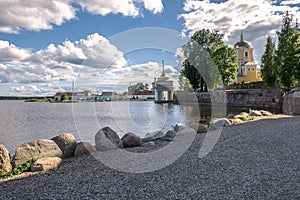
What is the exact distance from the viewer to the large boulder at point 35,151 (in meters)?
5.77

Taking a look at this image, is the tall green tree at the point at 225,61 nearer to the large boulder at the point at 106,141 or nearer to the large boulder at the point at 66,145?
the large boulder at the point at 106,141

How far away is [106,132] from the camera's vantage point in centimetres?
752

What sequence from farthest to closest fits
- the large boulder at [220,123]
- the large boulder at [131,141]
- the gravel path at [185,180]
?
the large boulder at [220,123] < the large boulder at [131,141] < the gravel path at [185,180]

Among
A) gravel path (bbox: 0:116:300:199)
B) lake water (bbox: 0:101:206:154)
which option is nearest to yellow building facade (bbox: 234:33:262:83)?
lake water (bbox: 0:101:206:154)

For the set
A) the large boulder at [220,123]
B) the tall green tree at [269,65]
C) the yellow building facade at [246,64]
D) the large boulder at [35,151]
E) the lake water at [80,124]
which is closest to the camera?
the large boulder at [35,151]

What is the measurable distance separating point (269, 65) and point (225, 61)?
7.74 metres

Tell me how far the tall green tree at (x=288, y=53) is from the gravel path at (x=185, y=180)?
957 inches

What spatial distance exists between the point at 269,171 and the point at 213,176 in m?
1.13

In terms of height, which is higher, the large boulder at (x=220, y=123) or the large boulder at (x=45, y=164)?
the large boulder at (x=220, y=123)

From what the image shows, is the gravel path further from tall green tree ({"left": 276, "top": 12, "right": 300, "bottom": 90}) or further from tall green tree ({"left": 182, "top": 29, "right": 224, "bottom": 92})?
tall green tree ({"left": 182, "top": 29, "right": 224, "bottom": 92})

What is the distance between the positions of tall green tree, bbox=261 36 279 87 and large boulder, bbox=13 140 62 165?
3450cm

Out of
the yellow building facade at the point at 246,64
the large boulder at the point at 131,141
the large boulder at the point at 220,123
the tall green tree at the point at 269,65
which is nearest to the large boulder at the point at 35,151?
the large boulder at the point at 131,141

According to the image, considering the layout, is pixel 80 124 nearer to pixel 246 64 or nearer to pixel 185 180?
pixel 185 180

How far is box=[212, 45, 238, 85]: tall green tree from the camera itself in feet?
145
